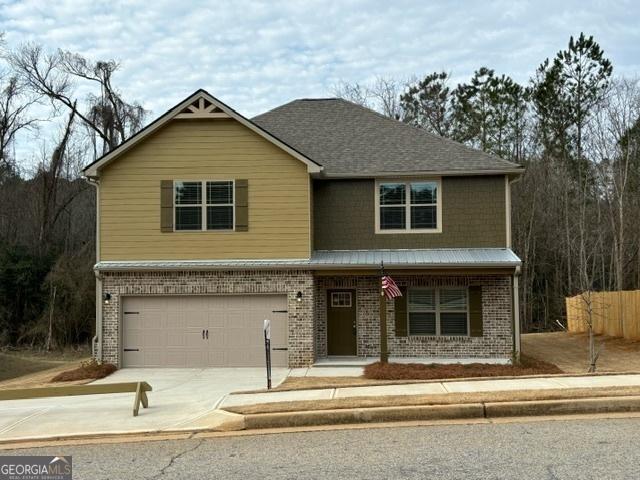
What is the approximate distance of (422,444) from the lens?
7426mm

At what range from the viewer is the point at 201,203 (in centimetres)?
1736

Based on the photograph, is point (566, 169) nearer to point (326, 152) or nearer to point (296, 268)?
point (326, 152)

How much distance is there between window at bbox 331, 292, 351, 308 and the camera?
705 inches

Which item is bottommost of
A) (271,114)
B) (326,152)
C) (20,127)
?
(326,152)

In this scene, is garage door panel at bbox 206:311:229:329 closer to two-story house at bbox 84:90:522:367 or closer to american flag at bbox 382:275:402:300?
two-story house at bbox 84:90:522:367

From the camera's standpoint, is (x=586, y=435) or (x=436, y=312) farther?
(x=436, y=312)

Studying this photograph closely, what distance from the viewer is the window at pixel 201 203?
1731 centimetres

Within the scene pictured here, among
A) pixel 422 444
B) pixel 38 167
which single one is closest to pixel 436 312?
pixel 422 444

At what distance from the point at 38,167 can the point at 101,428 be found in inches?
1343

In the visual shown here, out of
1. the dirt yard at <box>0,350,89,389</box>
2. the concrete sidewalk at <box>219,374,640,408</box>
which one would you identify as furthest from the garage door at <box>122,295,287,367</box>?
the dirt yard at <box>0,350,89,389</box>

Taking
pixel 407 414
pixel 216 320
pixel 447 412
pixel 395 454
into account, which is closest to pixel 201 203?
pixel 216 320

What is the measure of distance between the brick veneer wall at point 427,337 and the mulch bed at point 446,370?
1.11 meters

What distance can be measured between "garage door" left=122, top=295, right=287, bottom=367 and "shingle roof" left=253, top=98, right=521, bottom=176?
4360mm

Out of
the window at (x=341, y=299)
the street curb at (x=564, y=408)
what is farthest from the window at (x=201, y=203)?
the street curb at (x=564, y=408)
